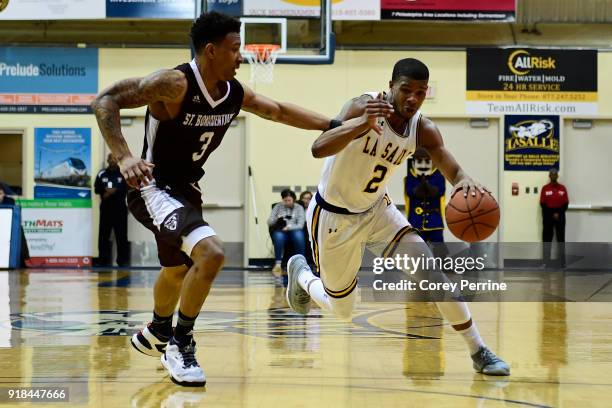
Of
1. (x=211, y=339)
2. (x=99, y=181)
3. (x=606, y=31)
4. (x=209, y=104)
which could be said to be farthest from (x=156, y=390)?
(x=606, y=31)

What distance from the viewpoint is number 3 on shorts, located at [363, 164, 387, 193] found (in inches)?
234

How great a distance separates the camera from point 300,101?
1773 cm

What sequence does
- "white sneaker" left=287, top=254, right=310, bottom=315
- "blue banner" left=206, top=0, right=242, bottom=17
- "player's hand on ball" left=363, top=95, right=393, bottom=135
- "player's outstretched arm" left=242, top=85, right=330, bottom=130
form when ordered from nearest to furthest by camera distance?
"player's hand on ball" left=363, top=95, right=393, bottom=135 → "player's outstretched arm" left=242, top=85, right=330, bottom=130 → "white sneaker" left=287, top=254, right=310, bottom=315 → "blue banner" left=206, top=0, right=242, bottom=17

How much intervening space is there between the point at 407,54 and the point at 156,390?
45.9ft

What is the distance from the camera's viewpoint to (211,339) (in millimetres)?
6883

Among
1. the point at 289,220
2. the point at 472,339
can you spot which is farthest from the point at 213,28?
the point at 289,220

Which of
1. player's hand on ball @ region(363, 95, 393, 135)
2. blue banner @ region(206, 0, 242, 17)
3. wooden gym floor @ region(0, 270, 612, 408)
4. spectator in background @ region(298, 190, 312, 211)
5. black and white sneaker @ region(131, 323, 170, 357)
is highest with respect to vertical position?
blue banner @ region(206, 0, 242, 17)

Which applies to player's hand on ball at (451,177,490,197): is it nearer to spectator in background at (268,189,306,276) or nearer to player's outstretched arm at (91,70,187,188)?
player's outstretched arm at (91,70,187,188)

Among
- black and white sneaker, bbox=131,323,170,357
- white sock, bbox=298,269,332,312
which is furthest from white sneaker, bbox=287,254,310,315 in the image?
black and white sneaker, bbox=131,323,170,357

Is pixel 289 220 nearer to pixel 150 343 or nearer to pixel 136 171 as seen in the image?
pixel 150 343

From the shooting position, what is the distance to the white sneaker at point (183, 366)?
4.92 metres

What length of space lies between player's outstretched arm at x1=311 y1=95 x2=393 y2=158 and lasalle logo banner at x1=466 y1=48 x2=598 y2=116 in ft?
41.8

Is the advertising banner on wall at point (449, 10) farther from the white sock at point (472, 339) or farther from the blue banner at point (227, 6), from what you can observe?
the white sock at point (472, 339)

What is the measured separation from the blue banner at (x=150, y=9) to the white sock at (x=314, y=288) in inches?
427
